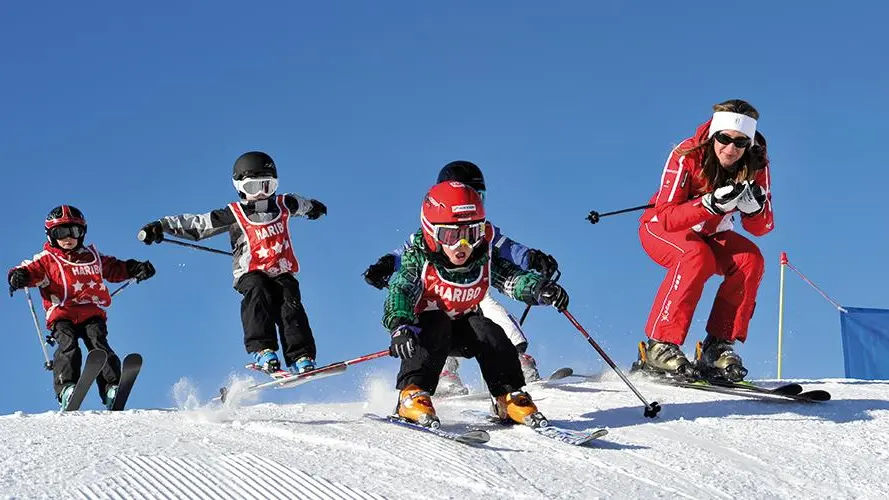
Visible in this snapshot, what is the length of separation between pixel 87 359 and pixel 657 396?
13.8 feet

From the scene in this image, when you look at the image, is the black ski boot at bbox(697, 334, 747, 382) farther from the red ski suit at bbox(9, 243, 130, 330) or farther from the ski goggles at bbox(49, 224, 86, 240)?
the ski goggles at bbox(49, 224, 86, 240)

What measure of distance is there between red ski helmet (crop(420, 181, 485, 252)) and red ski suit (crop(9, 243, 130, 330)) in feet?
13.4

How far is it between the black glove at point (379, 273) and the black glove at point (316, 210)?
A: 1.10 m

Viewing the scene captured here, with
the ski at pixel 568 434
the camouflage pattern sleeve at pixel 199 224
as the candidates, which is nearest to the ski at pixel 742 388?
the ski at pixel 568 434

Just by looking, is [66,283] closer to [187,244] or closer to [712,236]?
[187,244]

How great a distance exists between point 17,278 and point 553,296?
15.9 ft

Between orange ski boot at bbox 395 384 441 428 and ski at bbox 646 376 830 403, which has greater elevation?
ski at bbox 646 376 830 403

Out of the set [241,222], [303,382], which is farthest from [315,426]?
[241,222]

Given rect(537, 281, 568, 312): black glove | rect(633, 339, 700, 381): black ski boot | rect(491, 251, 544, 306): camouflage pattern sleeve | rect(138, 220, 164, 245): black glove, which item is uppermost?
rect(138, 220, 164, 245): black glove

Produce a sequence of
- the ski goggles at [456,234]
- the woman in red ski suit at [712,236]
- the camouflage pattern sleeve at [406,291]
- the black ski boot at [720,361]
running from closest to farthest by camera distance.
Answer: the camouflage pattern sleeve at [406,291], the ski goggles at [456,234], the woman in red ski suit at [712,236], the black ski boot at [720,361]

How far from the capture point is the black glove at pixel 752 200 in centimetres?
614

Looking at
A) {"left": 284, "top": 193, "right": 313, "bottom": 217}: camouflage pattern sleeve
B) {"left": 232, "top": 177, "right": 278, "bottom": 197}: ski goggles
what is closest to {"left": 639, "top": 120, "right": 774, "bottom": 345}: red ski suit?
{"left": 284, "top": 193, "right": 313, "bottom": 217}: camouflage pattern sleeve

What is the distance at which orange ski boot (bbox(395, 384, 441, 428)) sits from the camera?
4844 mm

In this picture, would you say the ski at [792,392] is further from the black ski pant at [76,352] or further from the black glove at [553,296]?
the black ski pant at [76,352]
